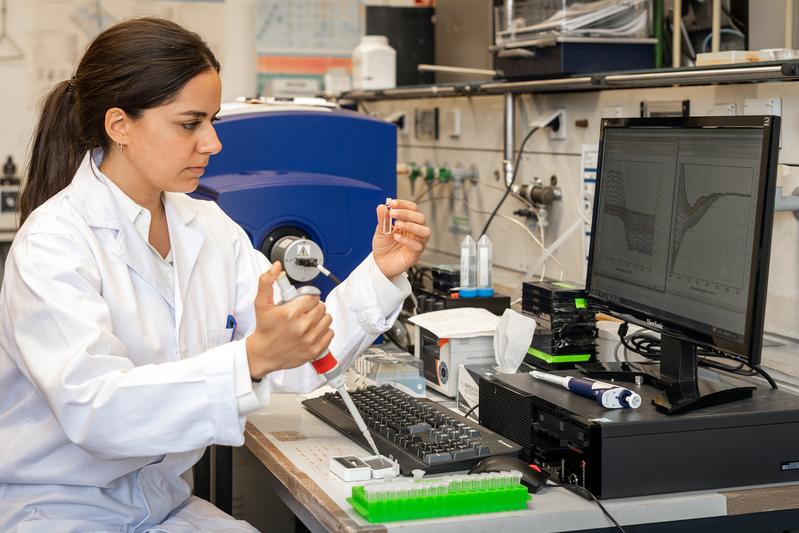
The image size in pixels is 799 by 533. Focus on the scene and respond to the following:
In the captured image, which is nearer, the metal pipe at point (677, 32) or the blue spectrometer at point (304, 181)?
the blue spectrometer at point (304, 181)

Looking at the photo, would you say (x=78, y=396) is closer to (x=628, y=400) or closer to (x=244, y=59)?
(x=628, y=400)

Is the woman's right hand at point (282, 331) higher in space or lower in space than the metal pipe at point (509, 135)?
lower

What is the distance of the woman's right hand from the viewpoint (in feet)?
4.07

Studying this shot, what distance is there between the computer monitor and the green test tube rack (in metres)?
0.25

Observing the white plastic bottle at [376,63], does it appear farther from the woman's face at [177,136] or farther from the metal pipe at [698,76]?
the woman's face at [177,136]

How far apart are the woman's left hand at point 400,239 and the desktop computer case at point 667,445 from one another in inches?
14.0

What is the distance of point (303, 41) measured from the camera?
13.1ft

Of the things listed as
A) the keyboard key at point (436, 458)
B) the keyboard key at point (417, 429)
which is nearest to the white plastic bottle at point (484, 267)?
the keyboard key at point (417, 429)

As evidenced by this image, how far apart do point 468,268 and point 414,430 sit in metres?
0.63

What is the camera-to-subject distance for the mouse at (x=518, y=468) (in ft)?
4.43

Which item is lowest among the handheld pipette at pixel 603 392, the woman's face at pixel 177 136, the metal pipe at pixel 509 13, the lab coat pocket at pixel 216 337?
the handheld pipette at pixel 603 392

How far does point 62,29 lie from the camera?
3.81 meters

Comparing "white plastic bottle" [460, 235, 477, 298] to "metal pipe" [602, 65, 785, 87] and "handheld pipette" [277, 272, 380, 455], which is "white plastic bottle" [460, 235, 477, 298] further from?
"handheld pipette" [277, 272, 380, 455]

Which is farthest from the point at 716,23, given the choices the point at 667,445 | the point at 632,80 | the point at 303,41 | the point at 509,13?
the point at 303,41
